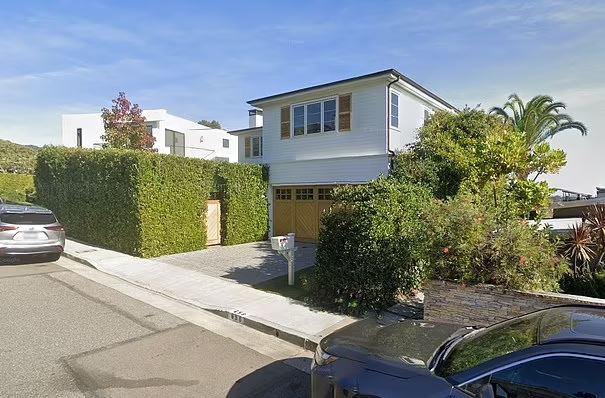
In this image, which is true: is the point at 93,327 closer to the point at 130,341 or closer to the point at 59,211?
the point at 130,341

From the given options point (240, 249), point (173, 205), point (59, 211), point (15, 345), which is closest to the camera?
point (15, 345)

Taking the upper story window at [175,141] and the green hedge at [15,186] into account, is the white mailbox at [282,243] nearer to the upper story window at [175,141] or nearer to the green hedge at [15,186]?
the green hedge at [15,186]

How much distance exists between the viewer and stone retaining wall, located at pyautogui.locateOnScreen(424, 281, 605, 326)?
4672 mm

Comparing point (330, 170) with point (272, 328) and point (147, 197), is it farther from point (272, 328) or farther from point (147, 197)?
point (272, 328)

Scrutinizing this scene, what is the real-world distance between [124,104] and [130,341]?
23.1 m

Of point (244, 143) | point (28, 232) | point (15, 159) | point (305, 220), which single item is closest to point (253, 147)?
point (244, 143)

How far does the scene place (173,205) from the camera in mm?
12453

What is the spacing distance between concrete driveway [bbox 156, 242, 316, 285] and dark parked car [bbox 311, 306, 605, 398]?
19.4ft

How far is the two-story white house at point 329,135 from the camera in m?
13.2

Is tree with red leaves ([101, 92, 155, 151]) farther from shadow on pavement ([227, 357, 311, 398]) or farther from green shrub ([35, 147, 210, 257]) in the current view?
shadow on pavement ([227, 357, 311, 398])

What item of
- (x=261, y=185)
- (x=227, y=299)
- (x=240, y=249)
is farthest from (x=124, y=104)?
(x=227, y=299)

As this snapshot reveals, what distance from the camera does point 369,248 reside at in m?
6.55

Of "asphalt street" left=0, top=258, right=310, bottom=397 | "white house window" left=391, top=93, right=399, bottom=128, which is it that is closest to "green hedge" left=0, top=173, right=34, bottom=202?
"asphalt street" left=0, top=258, right=310, bottom=397

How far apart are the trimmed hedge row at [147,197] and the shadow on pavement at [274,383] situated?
8.43 m
